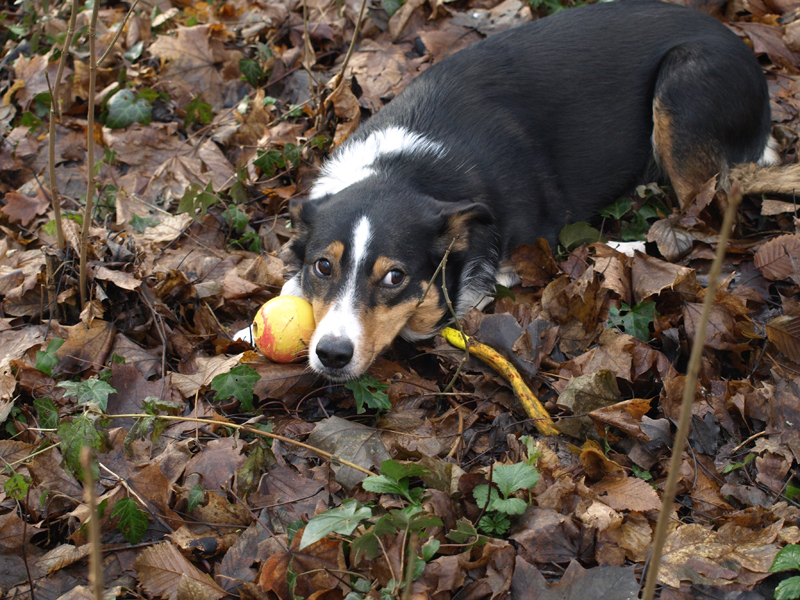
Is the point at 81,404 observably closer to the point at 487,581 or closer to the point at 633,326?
the point at 487,581

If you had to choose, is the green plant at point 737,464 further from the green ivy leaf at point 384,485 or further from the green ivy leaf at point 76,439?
the green ivy leaf at point 76,439

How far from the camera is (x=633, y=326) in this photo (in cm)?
335

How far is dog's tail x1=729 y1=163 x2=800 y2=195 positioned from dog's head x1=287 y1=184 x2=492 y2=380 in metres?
1.73

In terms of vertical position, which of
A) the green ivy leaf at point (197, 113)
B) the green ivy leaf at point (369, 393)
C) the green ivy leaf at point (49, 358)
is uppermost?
the green ivy leaf at point (197, 113)

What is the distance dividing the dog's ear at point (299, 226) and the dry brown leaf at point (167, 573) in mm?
1818

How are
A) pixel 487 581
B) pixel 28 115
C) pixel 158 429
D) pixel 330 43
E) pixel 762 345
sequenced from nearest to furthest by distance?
pixel 487 581, pixel 158 429, pixel 762 345, pixel 28 115, pixel 330 43

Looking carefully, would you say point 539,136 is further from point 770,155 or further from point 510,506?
point 510,506

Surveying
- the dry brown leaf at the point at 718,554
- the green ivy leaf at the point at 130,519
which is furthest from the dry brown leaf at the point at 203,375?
the dry brown leaf at the point at 718,554

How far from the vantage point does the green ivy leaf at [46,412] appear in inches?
116

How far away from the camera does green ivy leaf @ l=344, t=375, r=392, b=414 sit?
3113 millimetres

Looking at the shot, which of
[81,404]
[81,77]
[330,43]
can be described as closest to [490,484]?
[81,404]

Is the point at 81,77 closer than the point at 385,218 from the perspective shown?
No

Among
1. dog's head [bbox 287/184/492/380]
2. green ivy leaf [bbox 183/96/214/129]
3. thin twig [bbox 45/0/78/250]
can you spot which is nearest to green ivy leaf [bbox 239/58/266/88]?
green ivy leaf [bbox 183/96/214/129]

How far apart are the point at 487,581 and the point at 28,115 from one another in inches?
199
